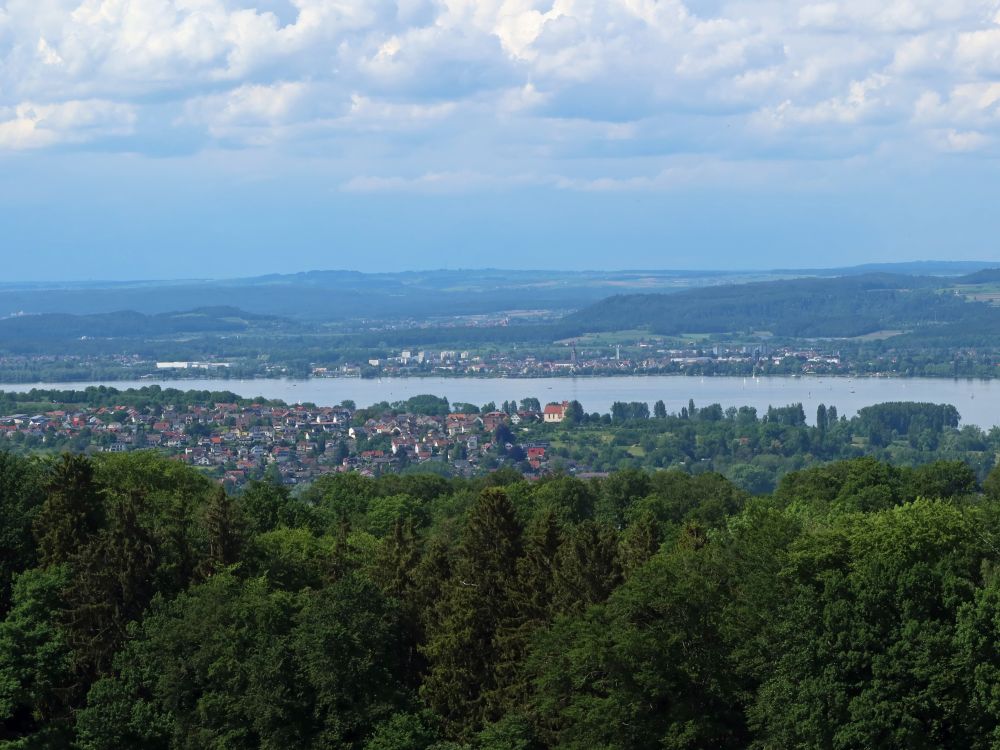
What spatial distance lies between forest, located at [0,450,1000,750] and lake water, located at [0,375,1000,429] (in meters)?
111

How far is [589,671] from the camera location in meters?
27.8

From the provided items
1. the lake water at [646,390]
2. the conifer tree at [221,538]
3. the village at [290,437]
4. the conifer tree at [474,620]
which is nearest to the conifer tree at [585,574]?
the conifer tree at [474,620]

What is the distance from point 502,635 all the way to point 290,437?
86.9m

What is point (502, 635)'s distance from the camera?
2997 cm

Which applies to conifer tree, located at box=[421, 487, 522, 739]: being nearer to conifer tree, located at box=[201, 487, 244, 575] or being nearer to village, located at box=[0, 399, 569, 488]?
conifer tree, located at box=[201, 487, 244, 575]

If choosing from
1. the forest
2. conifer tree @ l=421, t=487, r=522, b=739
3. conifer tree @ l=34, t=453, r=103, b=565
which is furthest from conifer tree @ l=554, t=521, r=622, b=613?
conifer tree @ l=34, t=453, r=103, b=565

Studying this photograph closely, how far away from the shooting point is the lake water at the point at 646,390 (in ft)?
499

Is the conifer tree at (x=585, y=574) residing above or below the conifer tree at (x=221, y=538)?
below

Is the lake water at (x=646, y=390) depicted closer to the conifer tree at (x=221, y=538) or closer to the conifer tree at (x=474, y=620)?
the conifer tree at (x=474, y=620)

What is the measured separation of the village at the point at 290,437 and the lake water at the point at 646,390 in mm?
23209

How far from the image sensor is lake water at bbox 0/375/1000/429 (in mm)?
152125

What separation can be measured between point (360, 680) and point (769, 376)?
531ft

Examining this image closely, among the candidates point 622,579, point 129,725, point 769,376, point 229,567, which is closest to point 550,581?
point 622,579

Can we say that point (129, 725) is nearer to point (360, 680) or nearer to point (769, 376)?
point (360, 680)
